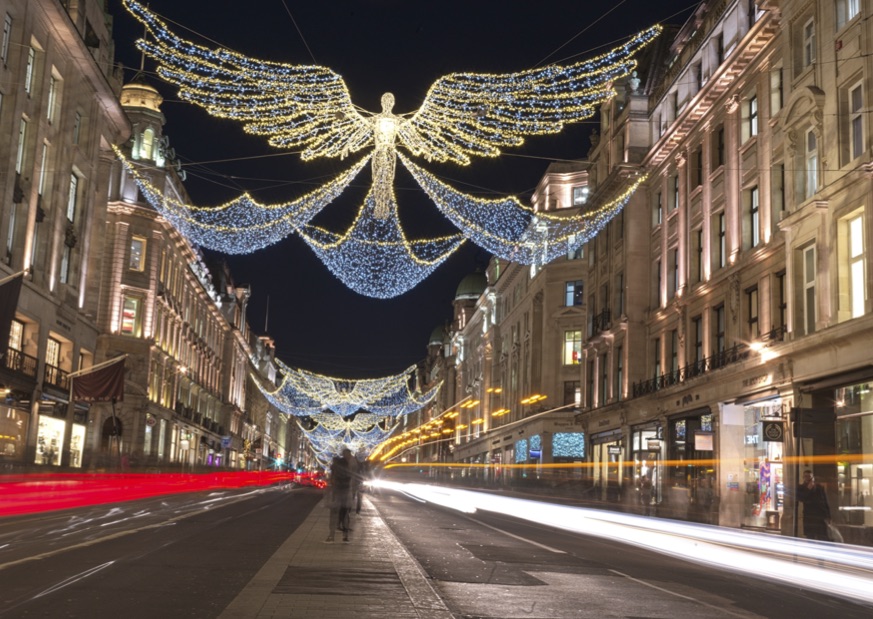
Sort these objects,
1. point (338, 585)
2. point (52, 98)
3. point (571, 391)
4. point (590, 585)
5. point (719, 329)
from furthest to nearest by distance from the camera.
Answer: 1. point (571, 391)
2. point (52, 98)
3. point (719, 329)
4. point (590, 585)
5. point (338, 585)

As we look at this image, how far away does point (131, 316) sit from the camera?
199 ft

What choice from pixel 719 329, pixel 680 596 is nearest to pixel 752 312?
pixel 719 329

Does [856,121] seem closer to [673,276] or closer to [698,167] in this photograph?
[698,167]

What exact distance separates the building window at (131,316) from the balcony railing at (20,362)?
23.0 metres

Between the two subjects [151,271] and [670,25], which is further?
[151,271]

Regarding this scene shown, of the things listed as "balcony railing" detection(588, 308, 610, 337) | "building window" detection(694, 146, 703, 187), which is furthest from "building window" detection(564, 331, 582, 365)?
"building window" detection(694, 146, 703, 187)

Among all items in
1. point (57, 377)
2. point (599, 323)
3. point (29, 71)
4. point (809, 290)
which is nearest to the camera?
point (809, 290)

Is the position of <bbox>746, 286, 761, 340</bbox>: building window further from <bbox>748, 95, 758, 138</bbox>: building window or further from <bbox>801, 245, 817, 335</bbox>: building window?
<bbox>748, 95, 758, 138</bbox>: building window

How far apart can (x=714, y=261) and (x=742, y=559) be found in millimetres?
21903

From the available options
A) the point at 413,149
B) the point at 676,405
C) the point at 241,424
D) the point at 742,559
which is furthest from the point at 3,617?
the point at 241,424

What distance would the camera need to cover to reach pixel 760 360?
30.0 metres

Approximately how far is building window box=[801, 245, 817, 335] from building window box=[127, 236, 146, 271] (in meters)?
44.4

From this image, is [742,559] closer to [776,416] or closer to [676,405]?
[776,416]

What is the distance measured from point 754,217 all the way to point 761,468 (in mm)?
7998
